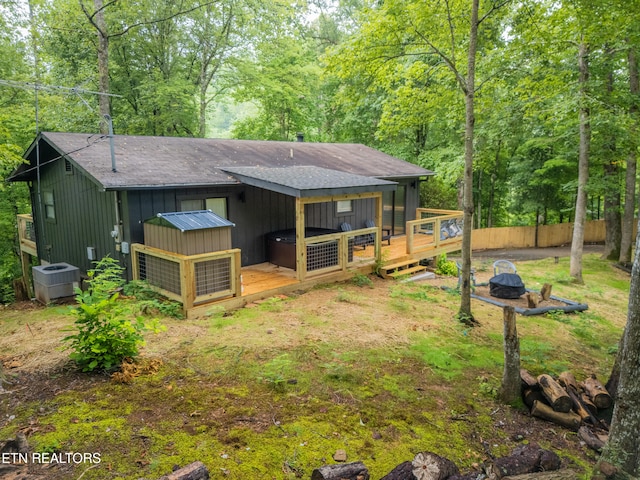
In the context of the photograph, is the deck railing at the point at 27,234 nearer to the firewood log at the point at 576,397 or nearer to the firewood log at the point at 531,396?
the firewood log at the point at 531,396

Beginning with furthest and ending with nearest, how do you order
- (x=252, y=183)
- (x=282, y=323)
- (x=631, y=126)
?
1. (x=631, y=126)
2. (x=252, y=183)
3. (x=282, y=323)

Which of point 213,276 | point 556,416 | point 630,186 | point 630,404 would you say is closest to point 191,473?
point 630,404

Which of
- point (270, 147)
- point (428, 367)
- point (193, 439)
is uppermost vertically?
point (270, 147)

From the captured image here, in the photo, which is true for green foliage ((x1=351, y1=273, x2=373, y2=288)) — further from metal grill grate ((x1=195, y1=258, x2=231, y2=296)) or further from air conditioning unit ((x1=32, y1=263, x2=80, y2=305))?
air conditioning unit ((x1=32, y1=263, x2=80, y2=305))

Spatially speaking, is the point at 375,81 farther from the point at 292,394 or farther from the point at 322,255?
the point at 292,394

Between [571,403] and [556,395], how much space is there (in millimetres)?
198

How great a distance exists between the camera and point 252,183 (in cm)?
1017

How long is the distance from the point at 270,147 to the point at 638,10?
10008 millimetres

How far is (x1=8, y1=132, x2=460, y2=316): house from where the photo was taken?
9281 mm

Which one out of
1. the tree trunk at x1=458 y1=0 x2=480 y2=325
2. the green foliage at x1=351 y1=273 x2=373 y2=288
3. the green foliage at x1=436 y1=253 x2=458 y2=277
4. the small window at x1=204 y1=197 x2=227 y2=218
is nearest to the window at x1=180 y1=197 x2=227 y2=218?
the small window at x1=204 y1=197 x2=227 y2=218

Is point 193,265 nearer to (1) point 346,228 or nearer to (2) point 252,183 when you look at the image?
(2) point 252,183

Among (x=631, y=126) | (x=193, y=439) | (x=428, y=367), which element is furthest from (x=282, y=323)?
(x=631, y=126)

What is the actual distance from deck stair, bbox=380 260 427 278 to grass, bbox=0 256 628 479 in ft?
10.6

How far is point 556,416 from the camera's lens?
4715 mm
